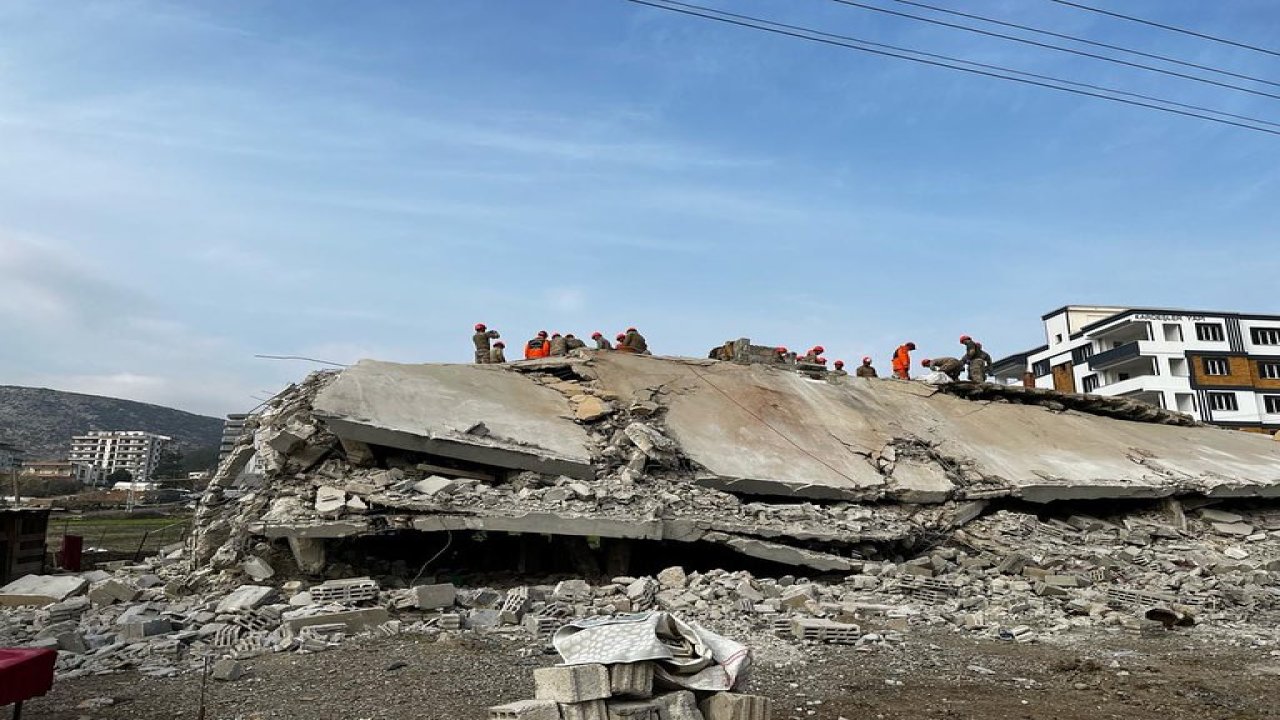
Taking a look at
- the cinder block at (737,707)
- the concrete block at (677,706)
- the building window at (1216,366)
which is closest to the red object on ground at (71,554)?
the concrete block at (677,706)

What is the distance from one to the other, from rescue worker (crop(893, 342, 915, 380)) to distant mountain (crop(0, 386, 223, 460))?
3771 inches

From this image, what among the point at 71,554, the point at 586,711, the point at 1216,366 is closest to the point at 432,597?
the point at 586,711

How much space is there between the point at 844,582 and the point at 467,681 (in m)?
5.87

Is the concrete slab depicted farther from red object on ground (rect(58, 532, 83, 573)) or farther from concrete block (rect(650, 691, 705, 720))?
concrete block (rect(650, 691, 705, 720))

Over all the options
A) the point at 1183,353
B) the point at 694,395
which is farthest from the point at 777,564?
the point at 1183,353

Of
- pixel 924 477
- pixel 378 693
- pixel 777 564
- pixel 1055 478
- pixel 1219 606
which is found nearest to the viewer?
pixel 378 693

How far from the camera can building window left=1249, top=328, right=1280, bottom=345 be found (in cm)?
3984

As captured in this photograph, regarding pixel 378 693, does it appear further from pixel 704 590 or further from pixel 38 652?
pixel 704 590

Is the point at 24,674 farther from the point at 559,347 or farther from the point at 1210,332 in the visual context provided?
the point at 1210,332

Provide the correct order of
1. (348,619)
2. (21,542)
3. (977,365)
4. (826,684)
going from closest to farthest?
(826,684) < (348,619) < (21,542) < (977,365)

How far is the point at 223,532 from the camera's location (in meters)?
10.2

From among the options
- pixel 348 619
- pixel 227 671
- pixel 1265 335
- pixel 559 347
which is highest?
pixel 1265 335

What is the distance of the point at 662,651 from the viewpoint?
4.31 metres

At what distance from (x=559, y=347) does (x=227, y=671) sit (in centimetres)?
927
